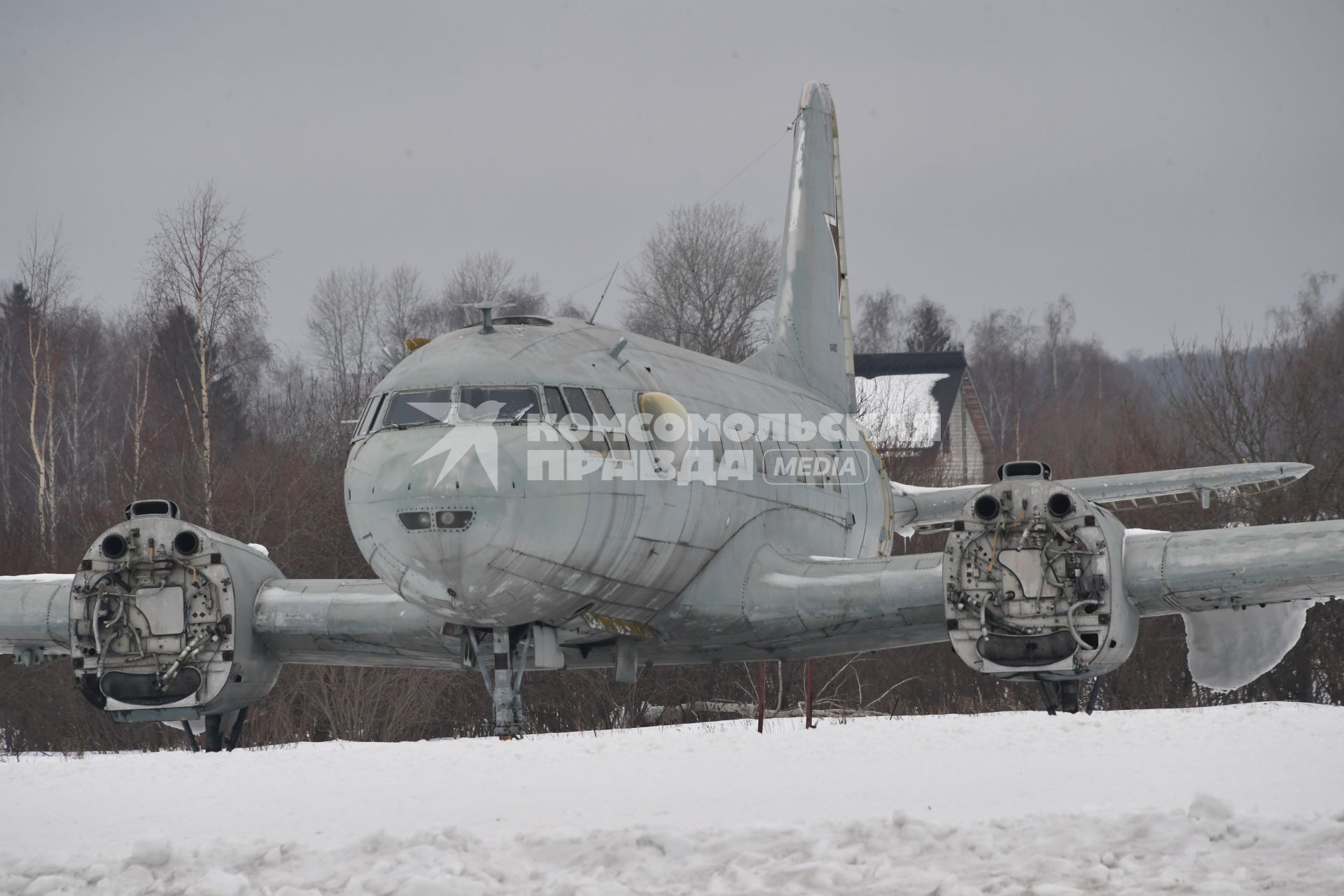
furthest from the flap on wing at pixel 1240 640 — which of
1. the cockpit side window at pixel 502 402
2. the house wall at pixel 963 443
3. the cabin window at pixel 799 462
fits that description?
the house wall at pixel 963 443

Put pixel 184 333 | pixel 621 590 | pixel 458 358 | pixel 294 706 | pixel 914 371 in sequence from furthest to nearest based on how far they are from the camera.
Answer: pixel 914 371 < pixel 184 333 < pixel 294 706 < pixel 621 590 < pixel 458 358

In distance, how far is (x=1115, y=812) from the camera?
8.15m

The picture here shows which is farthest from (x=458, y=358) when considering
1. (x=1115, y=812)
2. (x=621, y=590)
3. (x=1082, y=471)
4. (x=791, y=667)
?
(x=1082, y=471)

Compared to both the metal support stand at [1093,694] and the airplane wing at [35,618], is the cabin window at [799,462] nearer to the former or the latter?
the metal support stand at [1093,694]

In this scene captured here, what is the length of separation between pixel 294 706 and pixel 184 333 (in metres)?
9.96

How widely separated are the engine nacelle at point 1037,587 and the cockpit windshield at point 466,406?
3.50m

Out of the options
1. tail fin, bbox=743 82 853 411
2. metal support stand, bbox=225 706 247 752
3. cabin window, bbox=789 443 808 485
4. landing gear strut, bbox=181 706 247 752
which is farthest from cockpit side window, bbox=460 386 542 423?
tail fin, bbox=743 82 853 411

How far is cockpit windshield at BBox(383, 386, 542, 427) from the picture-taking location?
1028 cm

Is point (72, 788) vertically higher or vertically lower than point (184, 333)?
lower

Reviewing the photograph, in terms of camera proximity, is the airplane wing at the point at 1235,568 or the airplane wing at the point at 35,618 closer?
the airplane wing at the point at 1235,568

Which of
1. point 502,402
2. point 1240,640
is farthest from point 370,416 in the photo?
point 1240,640

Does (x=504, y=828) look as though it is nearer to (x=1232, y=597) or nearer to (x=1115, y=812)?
(x=1115, y=812)

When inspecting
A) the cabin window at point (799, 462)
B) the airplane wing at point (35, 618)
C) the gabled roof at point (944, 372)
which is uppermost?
the gabled roof at point (944, 372)

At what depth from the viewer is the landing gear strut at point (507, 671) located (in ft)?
35.7
